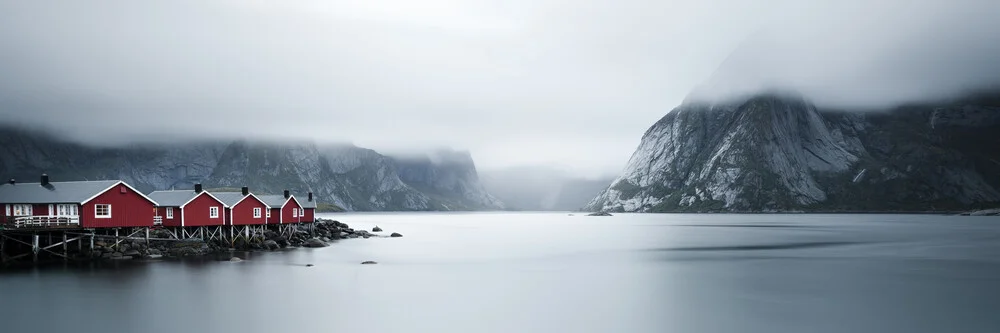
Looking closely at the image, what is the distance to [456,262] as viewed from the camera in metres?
54.7

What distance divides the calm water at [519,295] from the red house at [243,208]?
11.9 meters

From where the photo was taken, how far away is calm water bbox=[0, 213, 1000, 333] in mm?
25578

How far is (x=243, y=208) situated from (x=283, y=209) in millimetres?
8817

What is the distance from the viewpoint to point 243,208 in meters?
65.9

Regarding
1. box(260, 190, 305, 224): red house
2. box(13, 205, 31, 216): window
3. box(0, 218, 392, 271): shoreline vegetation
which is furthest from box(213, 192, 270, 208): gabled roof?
box(13, 205, 31, 216): window

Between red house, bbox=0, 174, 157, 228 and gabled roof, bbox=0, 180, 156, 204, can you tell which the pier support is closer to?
red house, bbox=0, 174, 157, 228

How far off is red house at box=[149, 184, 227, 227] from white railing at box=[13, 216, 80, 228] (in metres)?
8.16

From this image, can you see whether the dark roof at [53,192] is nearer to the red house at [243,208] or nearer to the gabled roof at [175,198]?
the gabled roof at [175,198]

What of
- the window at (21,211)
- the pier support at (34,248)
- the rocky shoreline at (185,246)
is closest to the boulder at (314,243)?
the rocky shoreline at (185,246)

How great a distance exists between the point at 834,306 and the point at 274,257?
45.9 meters

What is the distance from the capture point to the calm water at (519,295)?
25578 mm

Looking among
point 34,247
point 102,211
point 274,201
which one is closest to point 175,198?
point 102,211

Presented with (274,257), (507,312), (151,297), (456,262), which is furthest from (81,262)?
(507,312)

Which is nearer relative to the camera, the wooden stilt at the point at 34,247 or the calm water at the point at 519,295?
the calm water at the point at 519,295
